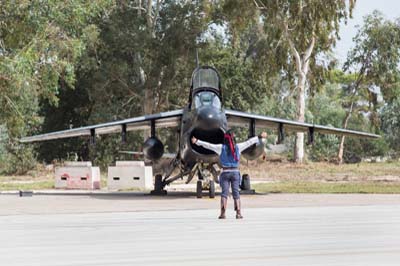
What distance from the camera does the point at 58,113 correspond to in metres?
53.2

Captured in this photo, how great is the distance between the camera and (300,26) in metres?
48.8

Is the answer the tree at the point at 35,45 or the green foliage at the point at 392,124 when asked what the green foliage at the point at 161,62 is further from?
the green foliage at the point at 392,124

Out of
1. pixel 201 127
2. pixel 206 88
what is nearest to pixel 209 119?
pixel 201 127

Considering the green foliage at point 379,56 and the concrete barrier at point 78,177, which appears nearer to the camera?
the concrete barrier at point 78,177

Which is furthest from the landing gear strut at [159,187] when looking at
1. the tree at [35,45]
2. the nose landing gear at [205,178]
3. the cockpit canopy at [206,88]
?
the tree at [35,45]

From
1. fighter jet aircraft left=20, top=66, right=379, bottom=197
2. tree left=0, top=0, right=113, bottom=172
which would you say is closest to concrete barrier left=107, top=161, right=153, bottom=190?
fighter jet aircraft left=20, top=66, right=379, bottom=197

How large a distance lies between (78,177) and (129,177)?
7.03 ft

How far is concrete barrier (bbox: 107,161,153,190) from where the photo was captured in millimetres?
30641

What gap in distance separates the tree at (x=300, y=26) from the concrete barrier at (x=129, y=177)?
20.6 meters

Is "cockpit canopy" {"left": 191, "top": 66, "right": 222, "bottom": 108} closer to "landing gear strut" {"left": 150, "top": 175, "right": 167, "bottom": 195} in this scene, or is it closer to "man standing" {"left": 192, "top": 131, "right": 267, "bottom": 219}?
"landing gear strut" {"left": 150, "top": 175, "right": 167, "bottom": 195}

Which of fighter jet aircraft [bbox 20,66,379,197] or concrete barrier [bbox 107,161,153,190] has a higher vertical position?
fighter jet aircraft [bbox 20,66,379,197]

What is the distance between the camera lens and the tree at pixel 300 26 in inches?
1905

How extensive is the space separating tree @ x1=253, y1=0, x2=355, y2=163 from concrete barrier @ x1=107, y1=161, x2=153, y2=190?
20648 millimetres

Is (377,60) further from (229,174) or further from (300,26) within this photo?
(229,174)
